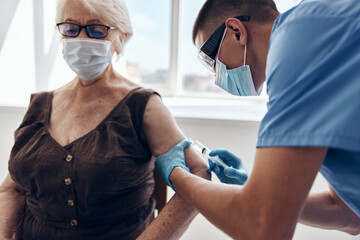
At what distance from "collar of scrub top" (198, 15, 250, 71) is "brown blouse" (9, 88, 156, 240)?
30 centimetres

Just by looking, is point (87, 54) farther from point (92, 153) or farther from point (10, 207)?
point (10, 207)

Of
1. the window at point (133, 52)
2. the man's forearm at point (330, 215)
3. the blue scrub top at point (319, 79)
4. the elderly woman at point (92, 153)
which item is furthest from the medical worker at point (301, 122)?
the window at point (133, 52)

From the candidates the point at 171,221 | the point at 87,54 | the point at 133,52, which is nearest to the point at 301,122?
the point at 171,221

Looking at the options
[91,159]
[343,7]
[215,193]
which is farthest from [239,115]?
[343,7]

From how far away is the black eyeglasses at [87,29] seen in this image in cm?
121

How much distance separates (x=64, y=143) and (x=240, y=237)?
791 millimetres

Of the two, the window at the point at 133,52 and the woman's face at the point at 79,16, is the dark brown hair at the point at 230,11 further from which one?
the window at the point at 133,52

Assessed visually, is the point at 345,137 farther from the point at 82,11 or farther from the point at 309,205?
the point at 82,11

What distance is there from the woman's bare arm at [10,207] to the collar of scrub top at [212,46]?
965 millimetres

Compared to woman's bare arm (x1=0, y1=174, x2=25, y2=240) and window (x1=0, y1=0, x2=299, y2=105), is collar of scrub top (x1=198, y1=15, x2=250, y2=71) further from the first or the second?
window (x1=0, y1=0, x2=299, y2=105)

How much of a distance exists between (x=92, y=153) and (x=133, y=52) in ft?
4.87

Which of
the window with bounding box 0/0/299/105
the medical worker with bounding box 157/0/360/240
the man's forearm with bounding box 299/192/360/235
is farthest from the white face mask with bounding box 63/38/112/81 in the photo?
the window with bounding box 0/0/299/105

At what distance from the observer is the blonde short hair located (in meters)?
1.19

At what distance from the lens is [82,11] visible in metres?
1.19
